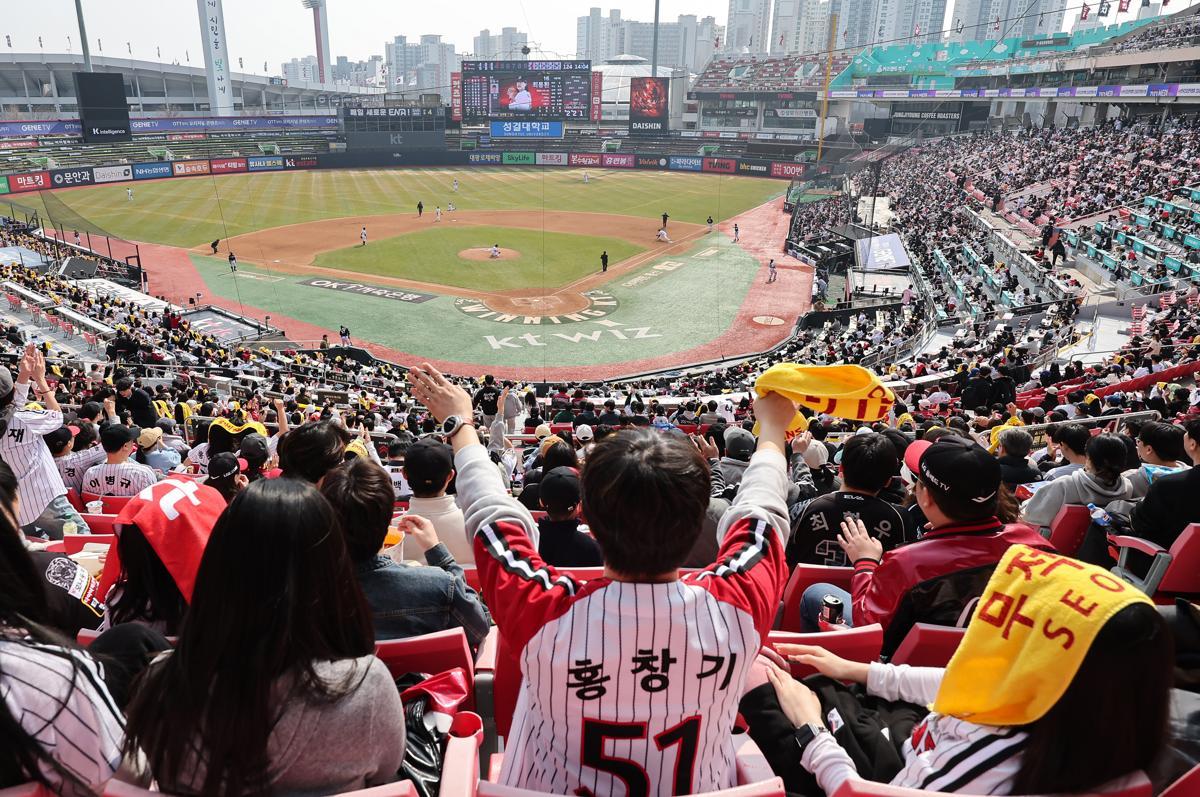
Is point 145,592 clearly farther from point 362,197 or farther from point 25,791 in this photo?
point 362,197

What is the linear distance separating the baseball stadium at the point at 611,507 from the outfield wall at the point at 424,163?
17.8 m

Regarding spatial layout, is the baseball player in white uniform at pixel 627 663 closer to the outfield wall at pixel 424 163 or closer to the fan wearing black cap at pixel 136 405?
the fan wearing black cap at pixel 136 405

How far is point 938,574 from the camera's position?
305 centimetres

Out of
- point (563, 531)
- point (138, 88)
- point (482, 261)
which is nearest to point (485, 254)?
point (482, 261)

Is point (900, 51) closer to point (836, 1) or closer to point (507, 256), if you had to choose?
point (507, 256)

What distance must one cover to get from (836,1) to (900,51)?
453ft

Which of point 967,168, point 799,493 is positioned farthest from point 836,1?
point 799,493

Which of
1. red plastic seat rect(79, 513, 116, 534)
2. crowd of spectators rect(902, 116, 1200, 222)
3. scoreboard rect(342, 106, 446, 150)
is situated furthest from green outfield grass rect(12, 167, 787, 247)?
red plastic seat rect(79, 513, 116, 534)

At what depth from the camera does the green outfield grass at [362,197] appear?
4175 cm

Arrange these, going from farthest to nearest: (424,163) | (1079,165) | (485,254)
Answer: (424,163) < (1079,165) < (485,254)

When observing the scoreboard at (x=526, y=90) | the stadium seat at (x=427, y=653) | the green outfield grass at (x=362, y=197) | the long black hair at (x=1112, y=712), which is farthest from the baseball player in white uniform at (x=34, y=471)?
the scoreboard at (x=526, y=90)

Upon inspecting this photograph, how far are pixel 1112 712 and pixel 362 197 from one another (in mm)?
53929

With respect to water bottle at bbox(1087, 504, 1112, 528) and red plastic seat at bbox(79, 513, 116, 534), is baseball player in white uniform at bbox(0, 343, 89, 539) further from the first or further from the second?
water bottle at bbox(1087, 504, 1112, 528)

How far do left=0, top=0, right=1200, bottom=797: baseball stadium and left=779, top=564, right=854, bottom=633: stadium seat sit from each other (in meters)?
0.02
